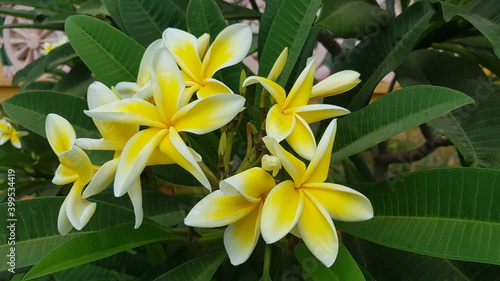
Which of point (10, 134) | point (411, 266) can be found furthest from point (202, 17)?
point (10, 134)

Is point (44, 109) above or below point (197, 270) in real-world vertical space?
above

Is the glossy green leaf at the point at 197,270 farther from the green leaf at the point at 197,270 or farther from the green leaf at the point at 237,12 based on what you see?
the green leaf at the point at 237,12

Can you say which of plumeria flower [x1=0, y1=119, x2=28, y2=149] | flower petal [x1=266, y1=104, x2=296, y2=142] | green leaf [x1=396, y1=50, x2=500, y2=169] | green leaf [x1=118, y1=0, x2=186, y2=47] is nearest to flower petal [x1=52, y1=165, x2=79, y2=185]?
flower petal [x1=266, y1=104, x2=296, y2=142]

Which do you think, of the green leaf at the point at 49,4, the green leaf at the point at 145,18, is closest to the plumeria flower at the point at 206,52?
the green leaf at the point at 145,18

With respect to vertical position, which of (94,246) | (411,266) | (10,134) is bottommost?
(10,134)

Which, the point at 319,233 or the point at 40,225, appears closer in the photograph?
the point at 319,233

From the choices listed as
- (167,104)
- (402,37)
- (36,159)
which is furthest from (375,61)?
(36,159)

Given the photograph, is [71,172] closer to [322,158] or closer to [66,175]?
[66,175]
